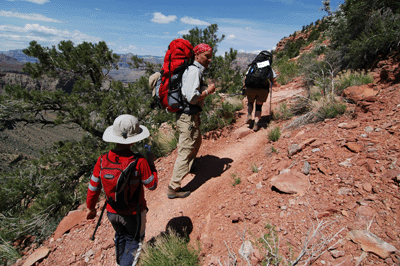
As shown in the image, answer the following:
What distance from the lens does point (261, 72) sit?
4.56 metres

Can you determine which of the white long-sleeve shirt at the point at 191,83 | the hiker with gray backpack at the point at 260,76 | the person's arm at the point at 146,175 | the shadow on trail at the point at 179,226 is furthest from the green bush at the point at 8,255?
the hiker with gray backpack at the point at 260,76

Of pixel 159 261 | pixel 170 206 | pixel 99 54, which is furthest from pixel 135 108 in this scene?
pixel 159 261

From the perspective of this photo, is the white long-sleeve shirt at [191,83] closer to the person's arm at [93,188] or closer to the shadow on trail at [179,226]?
the person's arm at [93,188]

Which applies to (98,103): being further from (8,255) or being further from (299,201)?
(299,201)

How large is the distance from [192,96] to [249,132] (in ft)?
9.37

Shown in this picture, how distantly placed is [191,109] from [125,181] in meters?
1.53

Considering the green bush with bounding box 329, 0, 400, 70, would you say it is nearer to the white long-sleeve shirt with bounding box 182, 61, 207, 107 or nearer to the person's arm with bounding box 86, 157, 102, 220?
the white long-sleeve shirt with bounding box 182, 61, 207, 107

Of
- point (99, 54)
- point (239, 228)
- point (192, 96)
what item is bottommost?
point (239, 228)

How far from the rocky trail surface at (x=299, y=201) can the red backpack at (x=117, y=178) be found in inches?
43.4

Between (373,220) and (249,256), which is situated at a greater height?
(373,220)

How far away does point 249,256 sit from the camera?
2.01 m

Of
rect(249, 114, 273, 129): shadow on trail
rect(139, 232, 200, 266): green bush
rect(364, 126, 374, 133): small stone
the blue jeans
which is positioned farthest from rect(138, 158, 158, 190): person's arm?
rect(249, 114, 273, 129): shadow on trail

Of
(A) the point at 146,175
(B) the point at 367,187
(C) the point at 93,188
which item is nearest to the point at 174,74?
(A) the point at 146,175

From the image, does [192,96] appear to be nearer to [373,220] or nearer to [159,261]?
[159,261]
